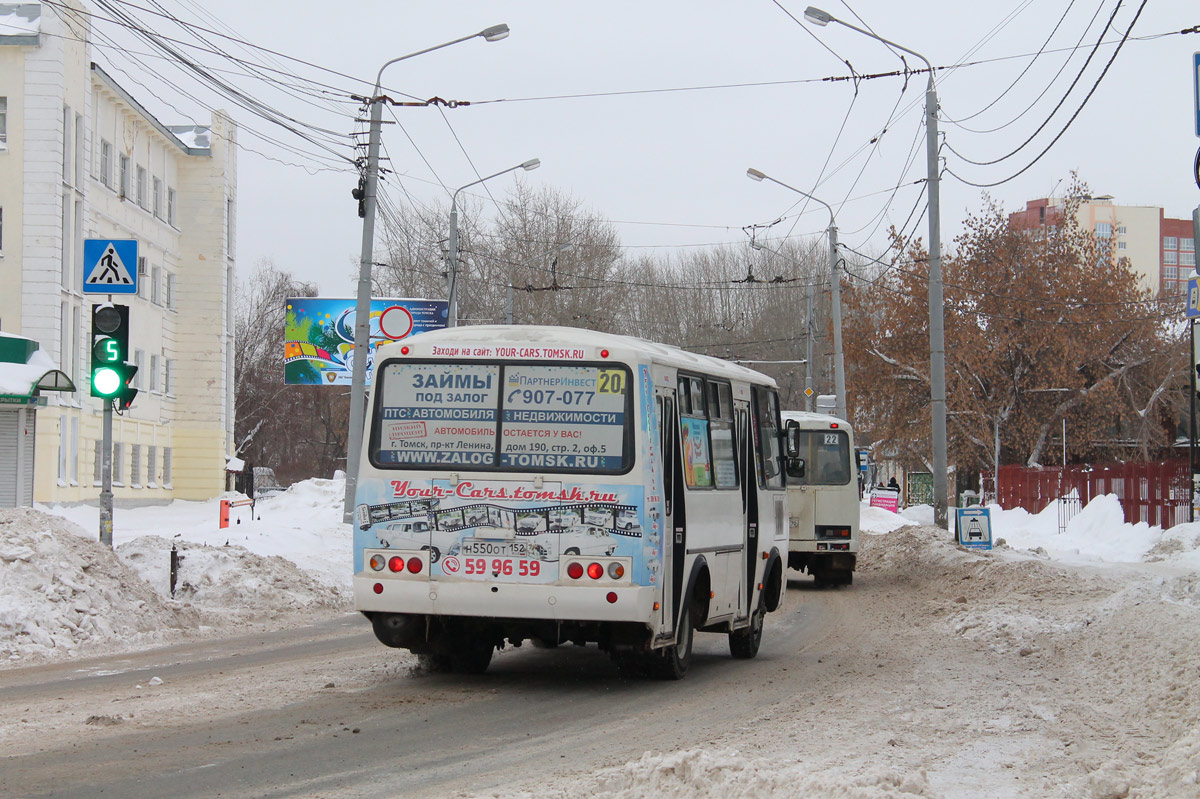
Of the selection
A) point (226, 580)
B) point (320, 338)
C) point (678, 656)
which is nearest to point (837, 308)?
point (320, 338)

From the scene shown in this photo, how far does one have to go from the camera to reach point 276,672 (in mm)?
11422

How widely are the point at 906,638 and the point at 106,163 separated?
33258 millimetres

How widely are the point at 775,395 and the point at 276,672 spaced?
5866 mm

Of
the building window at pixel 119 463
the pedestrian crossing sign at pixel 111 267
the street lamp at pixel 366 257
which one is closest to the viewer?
the pedestrian crossing sign at pixel 111 267

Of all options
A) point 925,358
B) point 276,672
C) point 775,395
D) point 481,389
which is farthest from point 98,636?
point 925,358

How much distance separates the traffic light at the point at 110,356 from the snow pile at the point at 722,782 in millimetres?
9821

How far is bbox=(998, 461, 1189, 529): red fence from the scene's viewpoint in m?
32.2

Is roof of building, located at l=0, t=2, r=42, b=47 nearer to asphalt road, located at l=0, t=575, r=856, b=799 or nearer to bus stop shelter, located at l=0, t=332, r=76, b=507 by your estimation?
bus stop shelter, located at l=0, t=332, r=76, b=507

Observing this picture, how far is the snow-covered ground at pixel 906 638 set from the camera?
6699 mm

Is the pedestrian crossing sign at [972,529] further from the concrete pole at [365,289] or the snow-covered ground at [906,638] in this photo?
the concrete pole at [365,289]

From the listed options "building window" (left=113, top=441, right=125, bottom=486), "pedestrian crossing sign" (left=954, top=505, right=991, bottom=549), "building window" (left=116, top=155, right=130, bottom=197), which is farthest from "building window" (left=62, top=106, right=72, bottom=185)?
"pedestrian crossing sign" (left=954, top=505, right=991, bottom=549)

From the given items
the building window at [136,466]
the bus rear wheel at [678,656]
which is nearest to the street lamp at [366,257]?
the bus rear wheel at [678,656]

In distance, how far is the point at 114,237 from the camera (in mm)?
41906

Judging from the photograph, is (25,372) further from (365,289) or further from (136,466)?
(136,466)
